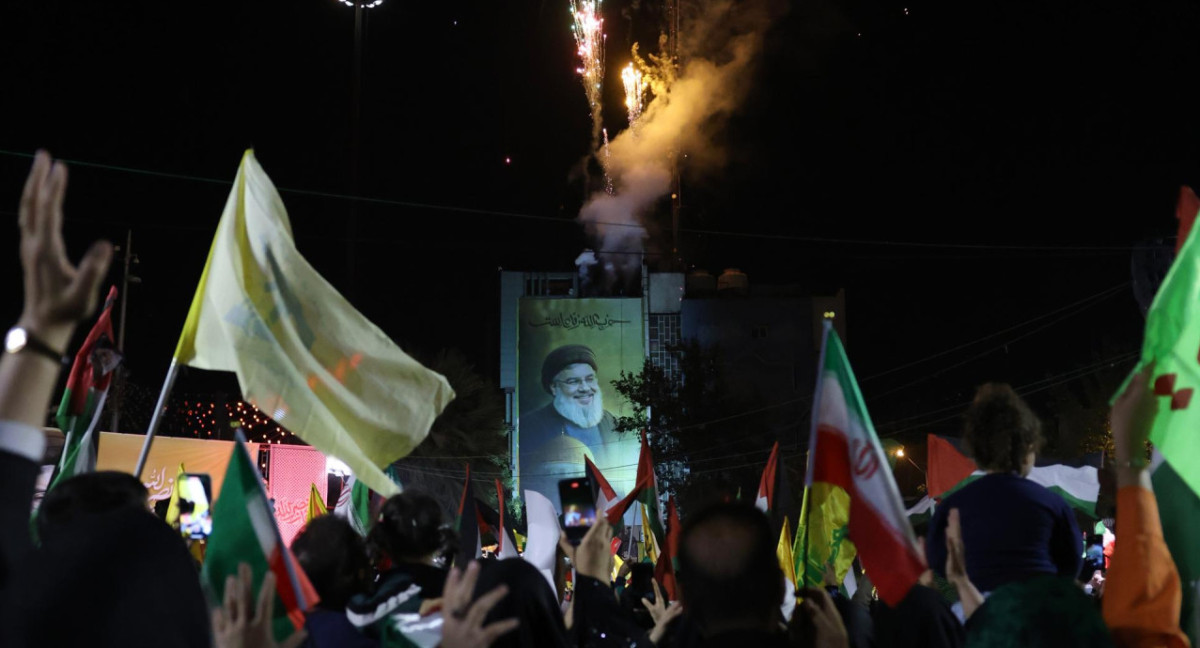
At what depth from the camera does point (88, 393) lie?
7395 millimetres

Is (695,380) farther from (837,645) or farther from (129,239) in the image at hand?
(837,645)

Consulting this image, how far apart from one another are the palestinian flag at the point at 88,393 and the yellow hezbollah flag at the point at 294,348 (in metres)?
2.45

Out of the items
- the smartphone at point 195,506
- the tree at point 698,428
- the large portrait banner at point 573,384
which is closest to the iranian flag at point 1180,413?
the smartphone at point 195,506

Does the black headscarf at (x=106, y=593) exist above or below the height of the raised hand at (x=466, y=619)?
above

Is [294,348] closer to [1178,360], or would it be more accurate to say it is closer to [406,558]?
[406,558]

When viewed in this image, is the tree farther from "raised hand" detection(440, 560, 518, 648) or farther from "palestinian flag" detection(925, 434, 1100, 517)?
"raised hand" detection(440, 560, 518, 648)

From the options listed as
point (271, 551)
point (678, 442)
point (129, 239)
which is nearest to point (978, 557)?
point (271, 551)

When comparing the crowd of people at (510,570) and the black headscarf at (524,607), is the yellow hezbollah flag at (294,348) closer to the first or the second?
the crowd of people at (510,570)

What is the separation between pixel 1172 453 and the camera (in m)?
2.82

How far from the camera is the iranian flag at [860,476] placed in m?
3.61

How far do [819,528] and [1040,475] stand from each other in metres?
7.52

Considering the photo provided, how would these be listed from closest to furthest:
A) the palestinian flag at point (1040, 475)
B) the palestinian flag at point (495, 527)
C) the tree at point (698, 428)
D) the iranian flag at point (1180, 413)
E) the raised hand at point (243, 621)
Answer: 1. the raised hand at point (243, 621)
2. the iranian flag at point (1180, 413)
3. the palestinian flag at point (1040, 475)
4. the palestinian flag at point (495, 527)
5. the tree at point (698, 428)

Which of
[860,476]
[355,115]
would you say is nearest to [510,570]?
[860,476]

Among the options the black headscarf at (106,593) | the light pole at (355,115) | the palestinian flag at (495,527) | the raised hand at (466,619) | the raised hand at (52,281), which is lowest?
the palestinian flag at (495,527)
